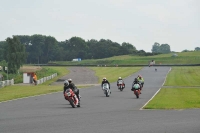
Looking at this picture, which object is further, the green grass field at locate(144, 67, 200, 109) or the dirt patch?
the dirt patch

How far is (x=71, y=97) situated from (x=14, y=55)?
73475 millimetres

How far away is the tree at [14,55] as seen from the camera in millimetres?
94412

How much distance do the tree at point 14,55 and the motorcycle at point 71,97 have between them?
69.8 m

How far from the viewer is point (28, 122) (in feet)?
53.3

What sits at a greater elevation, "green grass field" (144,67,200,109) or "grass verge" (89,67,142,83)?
"grass verge" (89,67,142,83)

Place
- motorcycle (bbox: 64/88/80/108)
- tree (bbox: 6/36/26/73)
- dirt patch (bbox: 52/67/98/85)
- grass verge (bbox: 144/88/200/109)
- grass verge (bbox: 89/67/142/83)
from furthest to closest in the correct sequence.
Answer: tree (bbox: 6/36/26/73) → grass verge (bbox: 89/67/142/83) → dirt patch (bbox: 52/67/98/85) → grass verge (bbox: 144/88/200/109) → motorcycle (bbox: 64/88/80/108)

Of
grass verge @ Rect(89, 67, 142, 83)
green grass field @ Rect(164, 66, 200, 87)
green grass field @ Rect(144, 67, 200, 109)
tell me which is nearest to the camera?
green grass field @ Rect(144, 67, 200, 109)

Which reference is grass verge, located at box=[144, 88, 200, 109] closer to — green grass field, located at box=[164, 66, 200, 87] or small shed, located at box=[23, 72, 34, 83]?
green grass field, located at box=[164, 66, 200, 87]

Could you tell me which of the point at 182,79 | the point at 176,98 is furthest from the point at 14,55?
the point at 176,98

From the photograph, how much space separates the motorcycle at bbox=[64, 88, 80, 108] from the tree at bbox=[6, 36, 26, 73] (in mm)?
69813

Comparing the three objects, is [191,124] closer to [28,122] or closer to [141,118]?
[141,118]

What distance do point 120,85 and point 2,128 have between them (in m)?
28.4

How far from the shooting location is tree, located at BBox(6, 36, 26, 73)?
94412 millimetres

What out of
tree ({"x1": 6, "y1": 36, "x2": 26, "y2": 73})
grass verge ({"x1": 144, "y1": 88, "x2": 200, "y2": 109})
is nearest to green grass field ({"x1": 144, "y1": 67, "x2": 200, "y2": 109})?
grass verge ({"x1": 144, "y1": 88, "x2": 200, "y2": 109})
